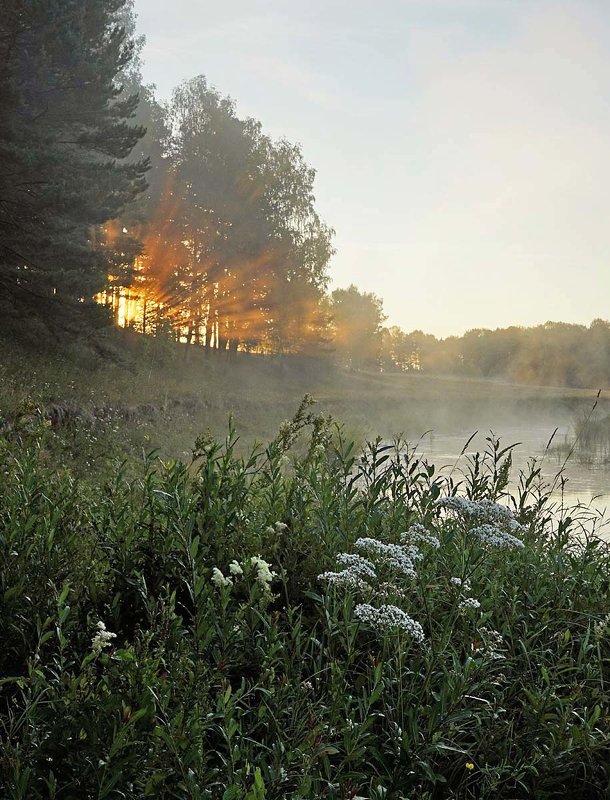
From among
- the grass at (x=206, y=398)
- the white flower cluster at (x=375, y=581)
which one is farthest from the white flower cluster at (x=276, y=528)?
the grass at (x=206, y=398)

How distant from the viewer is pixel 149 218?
29.3 m

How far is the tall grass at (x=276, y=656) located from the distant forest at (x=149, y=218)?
467 inches

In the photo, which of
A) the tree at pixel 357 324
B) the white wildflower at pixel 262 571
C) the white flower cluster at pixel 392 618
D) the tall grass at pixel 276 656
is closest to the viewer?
the tall grass at pixel 276 656

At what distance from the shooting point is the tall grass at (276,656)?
1.81m

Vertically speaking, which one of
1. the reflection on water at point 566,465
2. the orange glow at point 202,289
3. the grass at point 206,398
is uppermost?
the orange glow at point 202,289

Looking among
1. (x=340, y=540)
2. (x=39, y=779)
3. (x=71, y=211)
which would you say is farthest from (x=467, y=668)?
(x=71, y=211)

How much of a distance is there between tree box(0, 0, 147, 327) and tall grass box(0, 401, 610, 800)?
11.8 meters

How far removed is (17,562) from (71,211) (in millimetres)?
13742

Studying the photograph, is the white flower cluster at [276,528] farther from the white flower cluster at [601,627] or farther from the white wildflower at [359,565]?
the white flower cluster at [601,627]

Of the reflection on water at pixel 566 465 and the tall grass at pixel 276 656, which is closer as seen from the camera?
the tall grass at pixel 276 656

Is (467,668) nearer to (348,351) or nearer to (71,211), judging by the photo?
(71,211)

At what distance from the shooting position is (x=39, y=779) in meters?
1.82

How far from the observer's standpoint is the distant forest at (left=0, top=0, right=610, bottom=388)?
14.3 meters

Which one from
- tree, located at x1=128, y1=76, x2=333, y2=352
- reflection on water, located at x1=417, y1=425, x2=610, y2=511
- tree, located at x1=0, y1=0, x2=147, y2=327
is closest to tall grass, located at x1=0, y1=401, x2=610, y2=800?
reflection on water, located at x1=417, y1=425, x2=610, y2=511
